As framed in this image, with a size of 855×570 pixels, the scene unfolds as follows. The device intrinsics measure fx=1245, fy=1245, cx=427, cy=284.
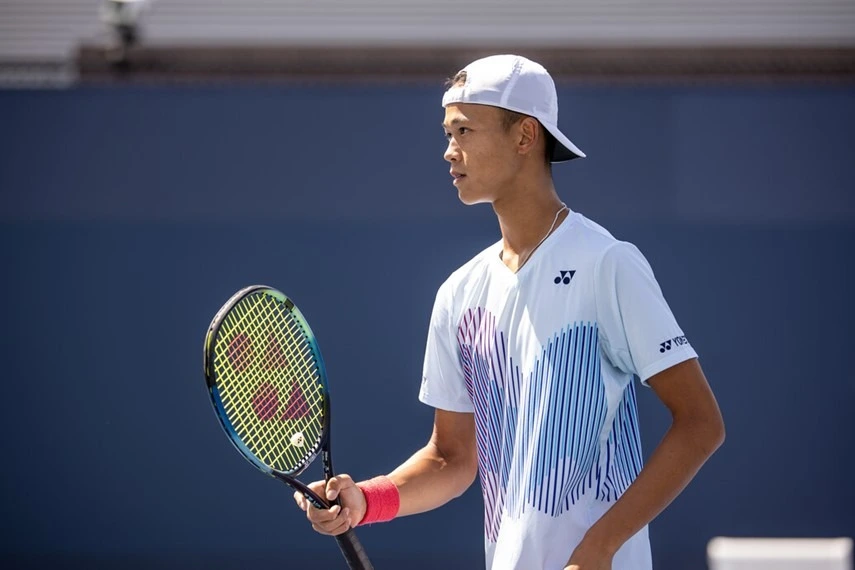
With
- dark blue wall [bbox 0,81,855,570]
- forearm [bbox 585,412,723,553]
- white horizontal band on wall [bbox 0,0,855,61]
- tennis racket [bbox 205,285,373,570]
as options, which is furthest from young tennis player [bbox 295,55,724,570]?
white horizontal band on wall [bbox 0,0,855,61]

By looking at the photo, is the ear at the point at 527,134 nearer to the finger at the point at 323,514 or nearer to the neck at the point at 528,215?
the neck at the point at 528,215

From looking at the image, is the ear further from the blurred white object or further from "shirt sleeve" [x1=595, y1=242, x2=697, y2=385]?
the blurred white object

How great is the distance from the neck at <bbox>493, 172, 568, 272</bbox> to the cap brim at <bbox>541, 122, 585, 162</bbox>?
10cm

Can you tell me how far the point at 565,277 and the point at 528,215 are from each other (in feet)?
0.71

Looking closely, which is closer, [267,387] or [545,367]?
[545,367]

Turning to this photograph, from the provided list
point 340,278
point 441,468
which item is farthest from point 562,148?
point 340,278

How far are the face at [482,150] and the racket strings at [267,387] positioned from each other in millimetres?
623

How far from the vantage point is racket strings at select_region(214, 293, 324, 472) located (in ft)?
9.78

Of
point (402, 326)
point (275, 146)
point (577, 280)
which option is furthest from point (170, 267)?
point (577, 280)

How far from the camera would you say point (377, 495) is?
279 centimetres

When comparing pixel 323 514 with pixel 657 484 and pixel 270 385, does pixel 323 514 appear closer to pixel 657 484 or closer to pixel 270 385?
pixel 270 385

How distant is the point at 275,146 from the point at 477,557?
7.67 feet

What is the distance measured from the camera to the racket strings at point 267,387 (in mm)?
2982

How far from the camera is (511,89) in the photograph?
2631mm
